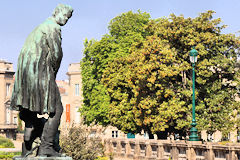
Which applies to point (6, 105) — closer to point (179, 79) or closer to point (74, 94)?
point (74, 94)

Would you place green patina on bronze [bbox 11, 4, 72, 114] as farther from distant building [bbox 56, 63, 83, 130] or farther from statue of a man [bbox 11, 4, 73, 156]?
distant building [bbox 56, 63, 83, 130]

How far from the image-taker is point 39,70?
8844mm

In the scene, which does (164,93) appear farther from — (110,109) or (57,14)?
(57,14)

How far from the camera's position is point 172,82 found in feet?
132

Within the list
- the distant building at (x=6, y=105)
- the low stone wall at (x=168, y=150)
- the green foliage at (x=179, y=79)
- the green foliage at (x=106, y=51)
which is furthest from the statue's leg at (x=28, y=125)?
the distant building at (x=6, y=105)

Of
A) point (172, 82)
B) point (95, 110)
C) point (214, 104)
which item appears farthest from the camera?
point (95, 110)

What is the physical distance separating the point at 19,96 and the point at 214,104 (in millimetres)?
30070

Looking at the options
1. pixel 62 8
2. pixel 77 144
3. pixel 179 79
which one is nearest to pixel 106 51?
pixel 179 79

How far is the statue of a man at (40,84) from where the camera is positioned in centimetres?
880

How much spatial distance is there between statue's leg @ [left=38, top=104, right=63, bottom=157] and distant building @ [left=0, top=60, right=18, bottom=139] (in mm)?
78733

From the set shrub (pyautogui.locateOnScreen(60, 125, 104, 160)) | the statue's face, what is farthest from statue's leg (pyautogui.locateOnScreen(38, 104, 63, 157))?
shrub (pyautogui.locateOnScreen(60, 125, 104, 160))

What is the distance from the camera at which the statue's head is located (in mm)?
9297

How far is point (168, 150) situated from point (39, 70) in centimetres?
2350

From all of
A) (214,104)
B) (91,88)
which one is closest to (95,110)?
(91,88)
